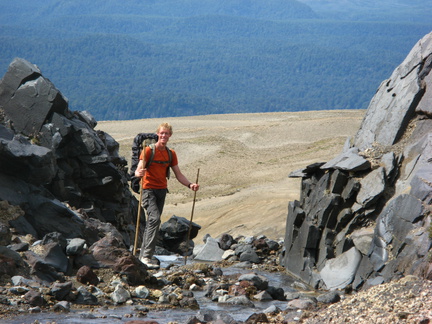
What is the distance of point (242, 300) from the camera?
10094mm

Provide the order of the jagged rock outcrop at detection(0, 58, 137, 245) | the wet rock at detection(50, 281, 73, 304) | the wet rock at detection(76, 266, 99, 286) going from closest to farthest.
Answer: the wet rock at detection(50, 281, 73, 304)
the wet rock at detection(76, 266, 99, 286)
the jagged rock outcrop at detection(0, 58, 137, 245)

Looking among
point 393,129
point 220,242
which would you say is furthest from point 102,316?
point 220,242

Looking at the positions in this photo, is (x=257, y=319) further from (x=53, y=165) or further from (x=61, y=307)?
(x=53, y=165)

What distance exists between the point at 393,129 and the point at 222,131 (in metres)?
48.9

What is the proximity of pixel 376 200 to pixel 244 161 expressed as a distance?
3618cm

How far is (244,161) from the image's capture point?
159 ft

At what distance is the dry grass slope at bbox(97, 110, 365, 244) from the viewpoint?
23.8 m

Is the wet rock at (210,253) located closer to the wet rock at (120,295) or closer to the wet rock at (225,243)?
the wet rock at (225,243)

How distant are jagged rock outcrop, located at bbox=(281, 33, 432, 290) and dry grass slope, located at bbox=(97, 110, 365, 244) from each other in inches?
248

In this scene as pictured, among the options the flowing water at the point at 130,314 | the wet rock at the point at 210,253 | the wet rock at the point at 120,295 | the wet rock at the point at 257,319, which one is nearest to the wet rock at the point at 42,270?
the wet rock at the point at 120,295

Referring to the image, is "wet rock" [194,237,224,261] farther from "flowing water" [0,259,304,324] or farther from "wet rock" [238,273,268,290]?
"flowing water" [0,259,304,324]

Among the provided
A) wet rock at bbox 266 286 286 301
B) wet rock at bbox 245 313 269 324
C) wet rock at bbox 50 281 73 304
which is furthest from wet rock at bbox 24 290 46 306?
wet rock at bbox 266 286 286 301

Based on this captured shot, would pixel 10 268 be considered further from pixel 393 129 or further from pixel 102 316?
pixel 393 129

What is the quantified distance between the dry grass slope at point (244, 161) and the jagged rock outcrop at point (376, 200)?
248 inches
